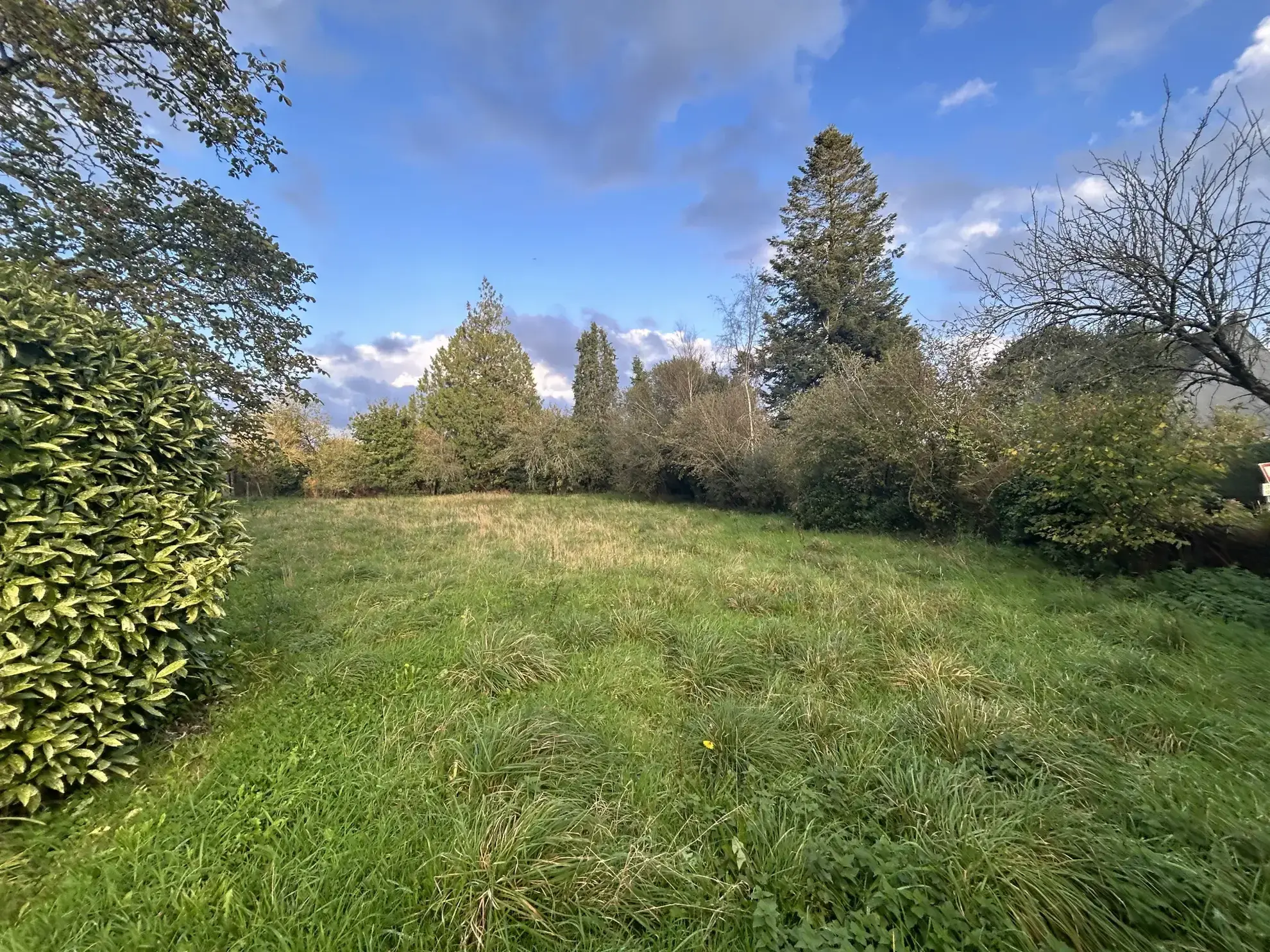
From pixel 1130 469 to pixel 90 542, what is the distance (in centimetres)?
961

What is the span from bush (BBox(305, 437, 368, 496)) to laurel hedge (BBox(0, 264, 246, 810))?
26.6 metres

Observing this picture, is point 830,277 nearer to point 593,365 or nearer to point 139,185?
point 593,365

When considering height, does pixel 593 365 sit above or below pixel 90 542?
above

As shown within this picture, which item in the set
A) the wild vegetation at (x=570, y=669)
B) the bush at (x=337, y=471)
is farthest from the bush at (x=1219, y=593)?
the bush at (x=337, y=471)

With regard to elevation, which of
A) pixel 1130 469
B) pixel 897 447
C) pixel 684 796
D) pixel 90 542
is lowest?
pixel 684 796

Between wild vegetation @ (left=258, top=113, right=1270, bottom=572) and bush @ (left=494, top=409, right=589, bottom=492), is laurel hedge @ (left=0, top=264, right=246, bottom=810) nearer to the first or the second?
wild vegetation @ (left=258, top=113, right=1270, bottom=572)

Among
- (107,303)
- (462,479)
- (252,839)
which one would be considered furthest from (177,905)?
(462,479)

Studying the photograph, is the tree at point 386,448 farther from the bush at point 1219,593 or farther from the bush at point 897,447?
the bush at point 1219,593

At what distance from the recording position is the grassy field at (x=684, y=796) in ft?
5.71

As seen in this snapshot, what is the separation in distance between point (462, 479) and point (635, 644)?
26.1 m

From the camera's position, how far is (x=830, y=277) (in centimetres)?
2109

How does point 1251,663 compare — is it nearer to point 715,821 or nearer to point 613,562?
point 715,821

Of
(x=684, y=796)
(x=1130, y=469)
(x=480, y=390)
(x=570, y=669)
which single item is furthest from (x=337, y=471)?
(x=1130, y=469)

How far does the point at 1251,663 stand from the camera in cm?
381
